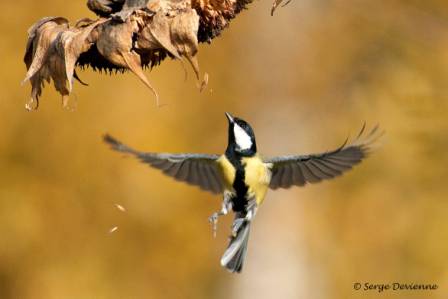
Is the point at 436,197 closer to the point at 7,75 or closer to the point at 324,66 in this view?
the point at 324,66

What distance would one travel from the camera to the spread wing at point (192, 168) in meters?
4.22

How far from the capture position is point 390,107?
8203 mm

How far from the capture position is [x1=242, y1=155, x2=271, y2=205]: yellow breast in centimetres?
415

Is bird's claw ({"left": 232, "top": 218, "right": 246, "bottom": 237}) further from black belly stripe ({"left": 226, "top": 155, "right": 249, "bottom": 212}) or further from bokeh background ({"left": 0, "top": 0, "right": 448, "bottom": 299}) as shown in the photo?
bokeh background ({"left": 0, "top": 0, "right": 448, "bottom": 299})

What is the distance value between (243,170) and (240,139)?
0.13m

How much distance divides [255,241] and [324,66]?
1.91 meters

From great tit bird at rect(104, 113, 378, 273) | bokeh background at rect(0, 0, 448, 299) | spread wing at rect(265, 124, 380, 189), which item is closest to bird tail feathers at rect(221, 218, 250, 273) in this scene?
great tit bird at rect(104, 113, 378, 273)

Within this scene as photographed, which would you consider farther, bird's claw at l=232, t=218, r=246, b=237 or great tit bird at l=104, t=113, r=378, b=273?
bird's claw at l=232, t=218, r=246, b=237

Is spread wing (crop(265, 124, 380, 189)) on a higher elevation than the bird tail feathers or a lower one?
higher

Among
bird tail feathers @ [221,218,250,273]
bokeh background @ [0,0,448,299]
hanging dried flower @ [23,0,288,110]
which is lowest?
bokeh background @ [0,0,448,299]

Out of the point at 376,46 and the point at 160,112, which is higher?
the point at 376,46

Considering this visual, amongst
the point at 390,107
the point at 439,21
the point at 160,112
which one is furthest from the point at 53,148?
the point at 439,21

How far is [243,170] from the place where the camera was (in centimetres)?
414
